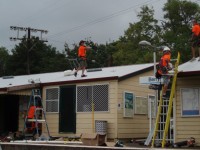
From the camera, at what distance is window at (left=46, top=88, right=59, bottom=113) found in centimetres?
2161

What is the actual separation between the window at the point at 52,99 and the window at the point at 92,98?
1.36m

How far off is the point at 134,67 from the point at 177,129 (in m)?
6.74

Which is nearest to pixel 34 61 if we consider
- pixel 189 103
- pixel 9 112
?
pixel 9 112

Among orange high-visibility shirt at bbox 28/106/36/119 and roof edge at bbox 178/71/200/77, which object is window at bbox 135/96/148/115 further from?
roof edge at bbox 178/71/200/77

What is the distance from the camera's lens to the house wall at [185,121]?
640 inches

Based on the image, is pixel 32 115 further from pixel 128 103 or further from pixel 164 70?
pixel 164 70

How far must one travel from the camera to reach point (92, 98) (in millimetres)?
20312

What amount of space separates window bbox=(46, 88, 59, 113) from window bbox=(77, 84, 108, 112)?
1.36m

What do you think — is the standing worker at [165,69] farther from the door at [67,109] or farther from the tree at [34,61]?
the tree at [34,61]

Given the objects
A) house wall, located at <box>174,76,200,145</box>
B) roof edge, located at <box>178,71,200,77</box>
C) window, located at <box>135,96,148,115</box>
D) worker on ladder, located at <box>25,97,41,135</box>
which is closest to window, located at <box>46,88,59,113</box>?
worker on ladder, located at <box>25,97,41,135</box>

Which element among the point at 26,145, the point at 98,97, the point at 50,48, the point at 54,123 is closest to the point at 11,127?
the point at 54,123

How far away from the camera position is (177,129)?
16.6 metres

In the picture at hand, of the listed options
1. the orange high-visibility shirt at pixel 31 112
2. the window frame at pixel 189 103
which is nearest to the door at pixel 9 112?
the orange high-visibility shirt at pixel 31 112

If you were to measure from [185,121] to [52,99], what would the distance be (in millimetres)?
7547
